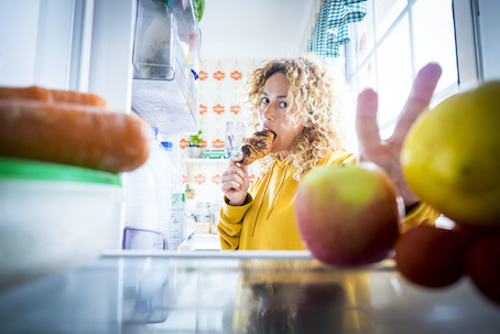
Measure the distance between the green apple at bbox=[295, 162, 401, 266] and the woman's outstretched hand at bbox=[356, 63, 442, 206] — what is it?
62mm

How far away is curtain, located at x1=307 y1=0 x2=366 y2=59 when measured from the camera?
139 cm

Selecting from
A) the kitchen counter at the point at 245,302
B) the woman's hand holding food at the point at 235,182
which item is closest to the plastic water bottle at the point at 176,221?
the woman's hand holding food at the point at 235,182

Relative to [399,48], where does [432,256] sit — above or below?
below

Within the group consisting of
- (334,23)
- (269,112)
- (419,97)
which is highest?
(334,23)

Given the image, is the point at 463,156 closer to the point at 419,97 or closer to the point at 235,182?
the point at 419,97

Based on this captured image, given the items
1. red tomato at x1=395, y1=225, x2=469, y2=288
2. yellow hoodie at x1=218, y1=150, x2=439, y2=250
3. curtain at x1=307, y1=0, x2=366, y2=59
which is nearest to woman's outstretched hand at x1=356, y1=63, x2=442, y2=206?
red tomato at x1=395, y1=225, x2=469, y2=288

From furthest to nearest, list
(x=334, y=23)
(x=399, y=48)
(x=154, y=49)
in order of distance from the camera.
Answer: (x=334, y=23), (x=399, y=48), (x=154, y=49)

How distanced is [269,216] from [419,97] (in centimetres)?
71

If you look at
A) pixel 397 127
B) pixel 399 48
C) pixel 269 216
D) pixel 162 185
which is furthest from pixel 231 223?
pixel 399 48

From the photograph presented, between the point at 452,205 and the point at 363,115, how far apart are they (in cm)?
11

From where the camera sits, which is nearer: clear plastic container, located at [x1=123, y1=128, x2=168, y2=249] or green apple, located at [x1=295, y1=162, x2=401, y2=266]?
green apple, located at [x1=295, y1=162, x2=401, y2=266]

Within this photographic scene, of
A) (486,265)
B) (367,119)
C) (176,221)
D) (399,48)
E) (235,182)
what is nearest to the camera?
(486,265)

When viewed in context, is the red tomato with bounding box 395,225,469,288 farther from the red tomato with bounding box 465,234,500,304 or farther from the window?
the window

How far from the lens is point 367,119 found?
253 mm
